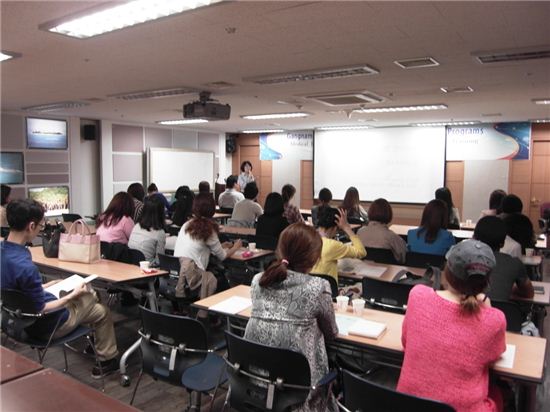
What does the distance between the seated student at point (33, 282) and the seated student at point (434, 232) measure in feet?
10.4

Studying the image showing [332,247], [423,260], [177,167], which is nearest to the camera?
[332,247]

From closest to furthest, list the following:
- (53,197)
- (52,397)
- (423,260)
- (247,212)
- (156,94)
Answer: (52,397), (423,260), (156,94), (247,212), (53,197)

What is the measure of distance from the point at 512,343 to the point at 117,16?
3.12 meters

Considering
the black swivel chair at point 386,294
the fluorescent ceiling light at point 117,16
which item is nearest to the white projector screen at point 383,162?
the black swivel chair at point 386,294

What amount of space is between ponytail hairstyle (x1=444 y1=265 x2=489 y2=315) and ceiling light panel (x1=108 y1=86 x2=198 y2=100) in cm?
468

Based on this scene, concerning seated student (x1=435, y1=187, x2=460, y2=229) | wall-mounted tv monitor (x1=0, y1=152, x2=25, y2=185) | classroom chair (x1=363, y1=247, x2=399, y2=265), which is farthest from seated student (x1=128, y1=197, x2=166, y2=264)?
wall-mounted tv monitor (x1=0, y1=152, x2=25, y2=185)

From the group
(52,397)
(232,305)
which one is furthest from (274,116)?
(52,397)

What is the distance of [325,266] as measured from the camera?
3.33 m

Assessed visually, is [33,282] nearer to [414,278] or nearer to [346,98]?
[414,278]

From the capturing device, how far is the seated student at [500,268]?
117 inches

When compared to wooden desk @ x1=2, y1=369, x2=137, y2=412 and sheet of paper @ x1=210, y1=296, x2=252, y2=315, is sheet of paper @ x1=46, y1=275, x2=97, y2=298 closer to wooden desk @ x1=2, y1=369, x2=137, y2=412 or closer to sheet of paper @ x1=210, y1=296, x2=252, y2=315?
sheet of paper @ x1=210, y1=296, x2=252, y2=315

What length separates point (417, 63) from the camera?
426 centimetres

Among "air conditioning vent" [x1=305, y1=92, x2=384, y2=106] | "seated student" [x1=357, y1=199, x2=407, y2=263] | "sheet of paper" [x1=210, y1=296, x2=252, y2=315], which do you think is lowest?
"sheet of paper" [x1=210, y1=296, x2=252, y2=315]

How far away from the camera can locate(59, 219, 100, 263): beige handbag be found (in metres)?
3.85
